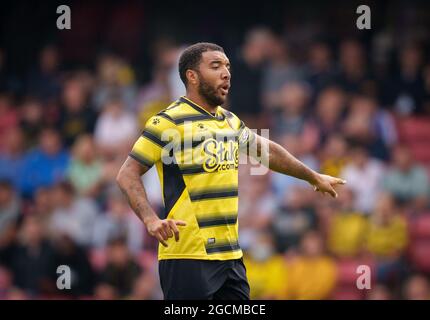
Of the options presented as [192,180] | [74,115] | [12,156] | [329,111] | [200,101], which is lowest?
[192,180]

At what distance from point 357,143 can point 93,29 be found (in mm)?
4915

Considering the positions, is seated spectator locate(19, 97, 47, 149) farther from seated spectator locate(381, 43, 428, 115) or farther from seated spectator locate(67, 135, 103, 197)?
seated spectator locate(381, 43, 428, 115)

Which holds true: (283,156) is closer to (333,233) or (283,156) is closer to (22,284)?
(333,233)

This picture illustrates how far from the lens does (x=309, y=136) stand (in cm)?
1348

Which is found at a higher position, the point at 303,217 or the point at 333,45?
the point at 333,45

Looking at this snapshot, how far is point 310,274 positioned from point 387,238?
3.45 feet

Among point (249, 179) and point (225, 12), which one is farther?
point (225, 12)

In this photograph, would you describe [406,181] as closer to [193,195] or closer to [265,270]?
[265,270]

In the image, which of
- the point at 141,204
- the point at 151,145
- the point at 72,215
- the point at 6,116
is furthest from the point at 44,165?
the point at 141,204

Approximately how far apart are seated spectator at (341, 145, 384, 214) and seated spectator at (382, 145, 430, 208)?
133 mm

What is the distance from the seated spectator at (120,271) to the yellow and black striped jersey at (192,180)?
520cm

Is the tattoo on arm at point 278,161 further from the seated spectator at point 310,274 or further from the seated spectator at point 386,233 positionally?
the seated spectator at point 386,233

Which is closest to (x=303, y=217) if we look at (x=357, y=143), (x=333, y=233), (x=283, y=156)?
(x=333, y=233)

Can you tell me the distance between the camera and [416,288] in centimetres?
1181
